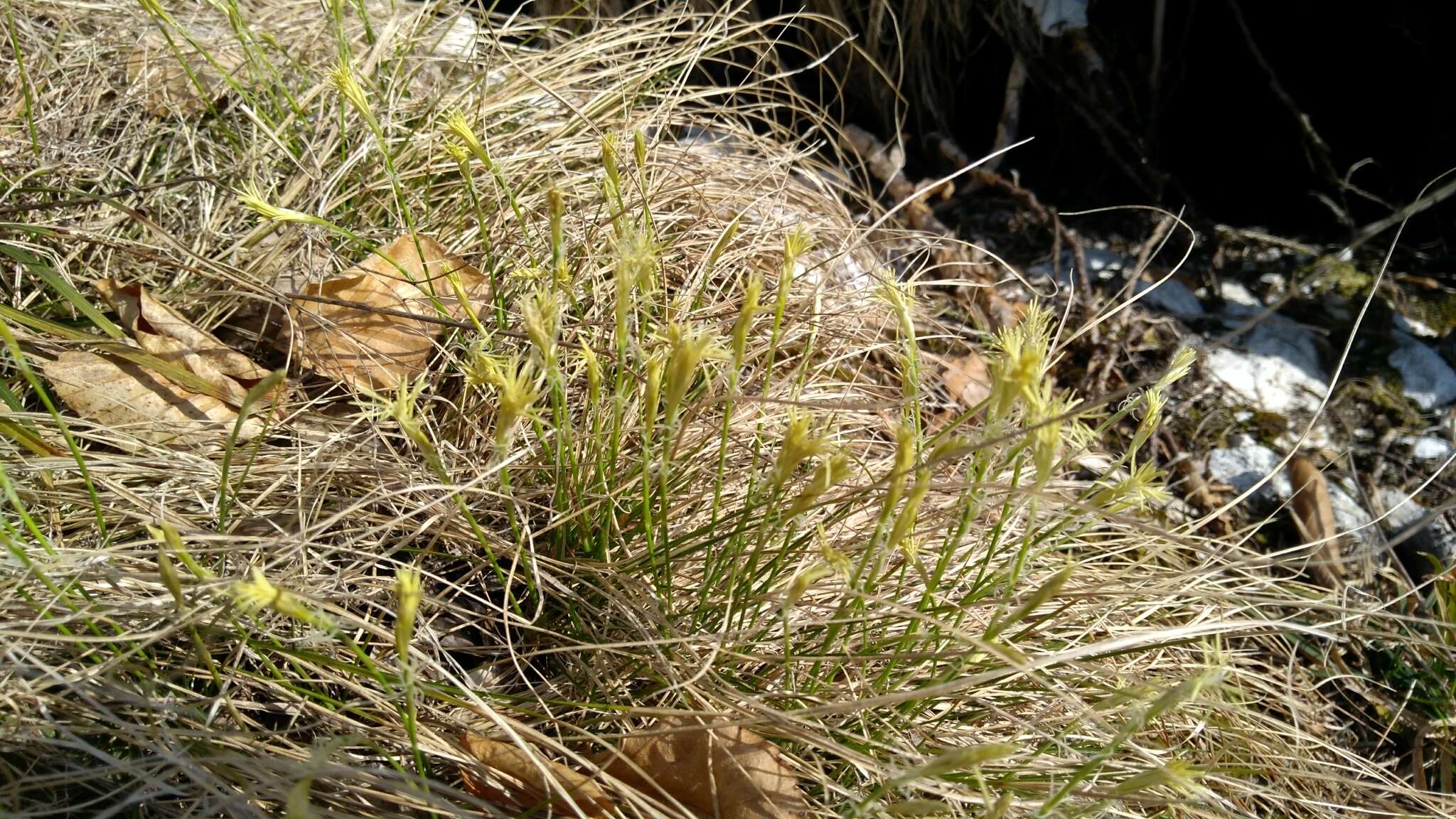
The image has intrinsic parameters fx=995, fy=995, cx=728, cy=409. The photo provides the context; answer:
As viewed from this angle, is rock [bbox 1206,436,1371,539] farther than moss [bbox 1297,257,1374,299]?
No

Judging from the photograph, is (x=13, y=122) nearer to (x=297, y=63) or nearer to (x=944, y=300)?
(x=297, y=63)

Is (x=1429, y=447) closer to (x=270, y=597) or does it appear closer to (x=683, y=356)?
(x=683, y=356)

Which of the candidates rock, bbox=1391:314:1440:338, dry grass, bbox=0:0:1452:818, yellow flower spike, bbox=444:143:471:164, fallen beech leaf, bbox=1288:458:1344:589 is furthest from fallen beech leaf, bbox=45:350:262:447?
rock, bbox=1391:314:1440:338

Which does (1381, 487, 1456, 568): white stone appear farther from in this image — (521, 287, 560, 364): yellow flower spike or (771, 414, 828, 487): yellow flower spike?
(521, 287, 560, 364): yellow flower spike

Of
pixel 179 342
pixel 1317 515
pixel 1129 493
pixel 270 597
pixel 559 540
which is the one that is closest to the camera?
pixel 270 597

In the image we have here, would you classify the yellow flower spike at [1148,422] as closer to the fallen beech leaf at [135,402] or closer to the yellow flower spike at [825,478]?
the yellow flower spike at [825,478]

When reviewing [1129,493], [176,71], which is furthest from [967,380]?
[176,71]
